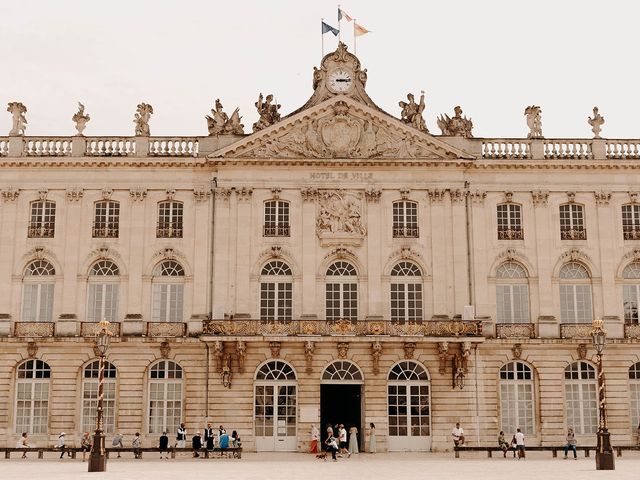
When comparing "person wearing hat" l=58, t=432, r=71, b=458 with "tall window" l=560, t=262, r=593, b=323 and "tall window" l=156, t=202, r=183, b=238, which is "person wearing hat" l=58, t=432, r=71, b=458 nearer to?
"tall window" l=156, t=202, r=183, b=238

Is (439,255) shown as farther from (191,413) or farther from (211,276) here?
(191,413)

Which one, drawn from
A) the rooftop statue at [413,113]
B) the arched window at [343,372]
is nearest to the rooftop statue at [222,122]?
the rooftop statue at [413,113]

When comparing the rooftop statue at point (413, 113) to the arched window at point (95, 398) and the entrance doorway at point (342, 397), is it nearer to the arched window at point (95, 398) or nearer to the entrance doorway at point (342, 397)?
the entrance doorway at point (342, 397)

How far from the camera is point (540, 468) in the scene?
29.8 meters

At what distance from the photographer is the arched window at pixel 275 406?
40.2 meters

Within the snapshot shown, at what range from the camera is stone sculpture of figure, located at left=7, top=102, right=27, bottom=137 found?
4359cm

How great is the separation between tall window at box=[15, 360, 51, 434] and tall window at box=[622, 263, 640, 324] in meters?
26.7

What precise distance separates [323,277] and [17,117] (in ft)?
54.7

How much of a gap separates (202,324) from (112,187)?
7938mm

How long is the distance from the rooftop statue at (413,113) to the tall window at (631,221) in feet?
33.7

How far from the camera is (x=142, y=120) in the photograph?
43.6 m

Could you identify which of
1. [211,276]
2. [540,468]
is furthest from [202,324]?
[540,468]

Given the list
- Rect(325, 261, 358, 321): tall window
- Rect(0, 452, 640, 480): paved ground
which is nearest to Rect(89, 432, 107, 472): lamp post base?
Rect(0, 452, 640, 480): paved ground

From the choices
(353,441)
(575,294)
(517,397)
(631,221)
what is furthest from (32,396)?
(631,221)
